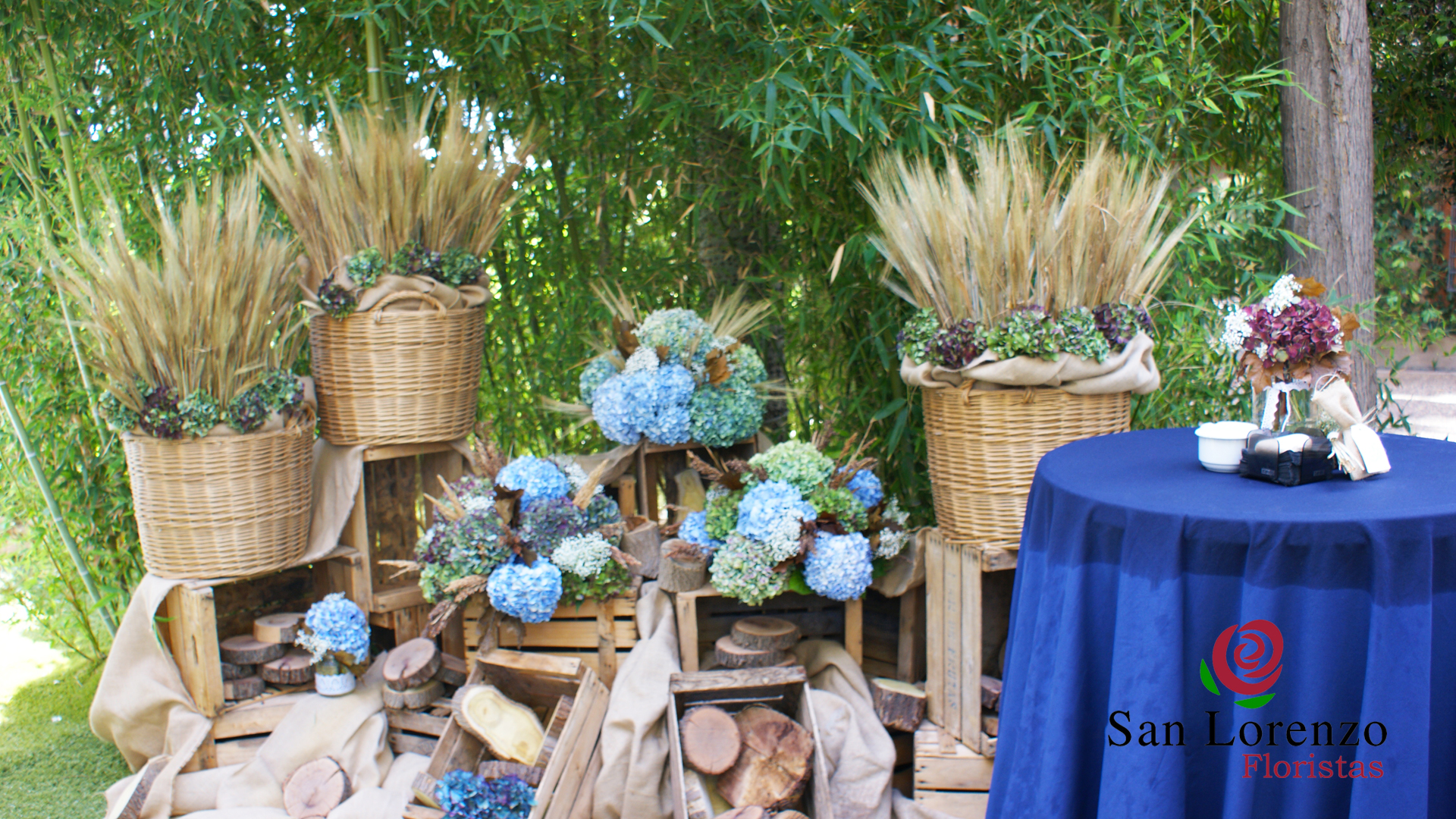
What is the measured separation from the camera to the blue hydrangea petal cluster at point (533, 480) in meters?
2.35

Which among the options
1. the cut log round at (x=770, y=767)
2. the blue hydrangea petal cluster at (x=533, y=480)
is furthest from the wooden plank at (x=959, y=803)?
the blue hydrangea petal cluster at (x=533, y=480)

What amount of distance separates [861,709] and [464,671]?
3.10 ft

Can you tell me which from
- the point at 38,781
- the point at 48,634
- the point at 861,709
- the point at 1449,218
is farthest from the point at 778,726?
the point at 1449,218

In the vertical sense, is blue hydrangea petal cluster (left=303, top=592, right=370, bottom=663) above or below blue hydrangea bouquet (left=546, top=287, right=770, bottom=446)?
below

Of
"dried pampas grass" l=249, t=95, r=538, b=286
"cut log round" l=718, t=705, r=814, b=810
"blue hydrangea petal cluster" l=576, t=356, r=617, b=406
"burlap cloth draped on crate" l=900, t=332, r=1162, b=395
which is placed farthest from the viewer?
"blue hydrangea petal cluster" l=576, t=356, r=617, b=406

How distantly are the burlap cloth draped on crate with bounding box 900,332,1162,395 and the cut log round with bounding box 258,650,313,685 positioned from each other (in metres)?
1.58

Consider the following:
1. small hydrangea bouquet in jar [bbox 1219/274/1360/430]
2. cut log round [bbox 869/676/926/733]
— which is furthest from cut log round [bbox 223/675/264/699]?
small hydrangea bouquet in jar [bbox 1219/274/1360/430]

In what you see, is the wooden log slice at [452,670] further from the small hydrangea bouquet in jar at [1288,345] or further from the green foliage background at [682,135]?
the small hydrangea bouquet in jar at [1288,345]

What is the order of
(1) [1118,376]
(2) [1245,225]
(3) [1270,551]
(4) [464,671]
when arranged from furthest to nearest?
(4) [464,671], (2) [1245,225], (1) [1118,376], (3) [1270,551]

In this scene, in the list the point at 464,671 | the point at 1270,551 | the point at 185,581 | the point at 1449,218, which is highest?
the point at 1449,218

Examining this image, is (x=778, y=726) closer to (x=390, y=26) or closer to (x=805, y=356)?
(x=805, y=356)

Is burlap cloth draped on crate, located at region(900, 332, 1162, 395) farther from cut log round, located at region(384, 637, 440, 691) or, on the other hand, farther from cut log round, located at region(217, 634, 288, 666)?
cut log round, located at region(217, 634, 288, 666)

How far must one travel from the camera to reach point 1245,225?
2.29m

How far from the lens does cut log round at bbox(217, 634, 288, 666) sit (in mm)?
2457
